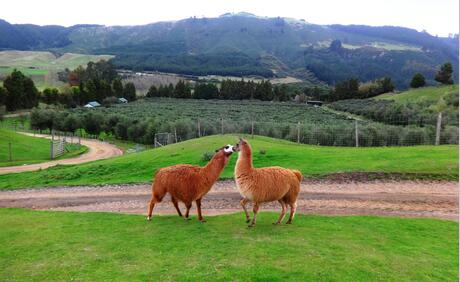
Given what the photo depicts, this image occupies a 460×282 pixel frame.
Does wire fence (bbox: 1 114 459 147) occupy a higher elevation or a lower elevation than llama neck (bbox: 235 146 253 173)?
lower

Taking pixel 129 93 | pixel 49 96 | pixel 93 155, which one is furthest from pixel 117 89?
pixel 93 155

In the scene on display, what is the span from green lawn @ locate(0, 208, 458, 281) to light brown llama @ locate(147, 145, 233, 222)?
834 mm

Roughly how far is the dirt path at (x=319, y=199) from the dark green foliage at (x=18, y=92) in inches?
3236

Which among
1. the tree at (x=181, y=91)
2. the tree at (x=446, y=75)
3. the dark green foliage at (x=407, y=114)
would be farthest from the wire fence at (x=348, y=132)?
the tree at (x=181, y=91)

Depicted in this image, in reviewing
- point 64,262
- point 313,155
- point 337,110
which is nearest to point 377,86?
point 337,110

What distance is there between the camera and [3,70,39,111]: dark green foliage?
93.0 meters

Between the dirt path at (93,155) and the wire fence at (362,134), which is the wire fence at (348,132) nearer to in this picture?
the wire fence at (362,134)

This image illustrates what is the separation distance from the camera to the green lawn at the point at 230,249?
8.24 meters

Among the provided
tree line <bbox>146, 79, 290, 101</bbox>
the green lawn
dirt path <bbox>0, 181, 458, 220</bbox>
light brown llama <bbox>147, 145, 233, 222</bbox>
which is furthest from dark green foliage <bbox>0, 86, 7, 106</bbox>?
light brown llama <bbox>147, 145, 233, 222</bbox>

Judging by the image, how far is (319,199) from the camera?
1712cm

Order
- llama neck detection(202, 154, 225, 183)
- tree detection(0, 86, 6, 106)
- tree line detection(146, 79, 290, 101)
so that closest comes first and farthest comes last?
llama neck detection(202, 154, 225, 183) → tree detection(0, 86, 6, 106) → tree line detection(146, 79, 290, 101)

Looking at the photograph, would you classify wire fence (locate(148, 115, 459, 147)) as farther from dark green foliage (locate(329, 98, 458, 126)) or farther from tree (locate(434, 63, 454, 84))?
tree (locate(434, 63, 454, 84))

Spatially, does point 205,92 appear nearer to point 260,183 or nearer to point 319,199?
point 319,199

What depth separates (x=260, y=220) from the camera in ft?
41.8
